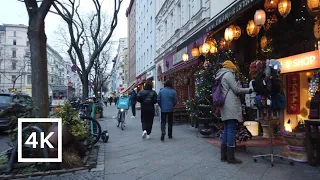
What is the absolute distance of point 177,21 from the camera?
1998 centimetres

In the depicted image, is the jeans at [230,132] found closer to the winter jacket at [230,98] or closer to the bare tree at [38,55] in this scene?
the winter jacket at [230,98]

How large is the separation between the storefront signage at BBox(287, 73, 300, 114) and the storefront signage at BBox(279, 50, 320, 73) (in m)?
0.83

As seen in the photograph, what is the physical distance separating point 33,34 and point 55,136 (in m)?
2.22

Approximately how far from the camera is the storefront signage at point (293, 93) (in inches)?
346

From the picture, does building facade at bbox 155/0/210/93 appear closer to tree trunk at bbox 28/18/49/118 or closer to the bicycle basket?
the bicycle basket

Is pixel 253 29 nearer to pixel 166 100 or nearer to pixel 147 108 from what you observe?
pixel 166 100

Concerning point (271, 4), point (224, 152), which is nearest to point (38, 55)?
point (224, 152)

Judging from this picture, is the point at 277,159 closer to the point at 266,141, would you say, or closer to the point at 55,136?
the point at 266,141

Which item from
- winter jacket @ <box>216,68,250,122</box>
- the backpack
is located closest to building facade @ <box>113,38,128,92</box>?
the backpack

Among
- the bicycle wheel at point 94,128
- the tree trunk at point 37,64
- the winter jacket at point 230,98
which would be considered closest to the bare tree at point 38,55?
the tree trunk at point 37,64

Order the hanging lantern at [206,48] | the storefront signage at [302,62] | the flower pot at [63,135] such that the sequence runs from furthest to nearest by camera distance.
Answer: the hanging lantern at [206,48] < the storefront signage at [302,62] < the flower pot at [63,135]

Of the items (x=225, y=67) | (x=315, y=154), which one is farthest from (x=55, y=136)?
(x=315, y=154)

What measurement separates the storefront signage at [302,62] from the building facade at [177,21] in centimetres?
610

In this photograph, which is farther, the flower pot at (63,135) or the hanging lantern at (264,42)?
the hanging lantern at (264,42)
